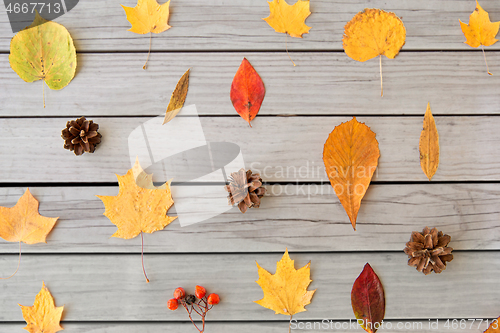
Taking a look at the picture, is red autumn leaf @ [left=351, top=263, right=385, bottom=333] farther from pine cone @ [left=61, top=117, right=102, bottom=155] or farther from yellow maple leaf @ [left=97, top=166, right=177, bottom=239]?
pine cone @ [left=61, top=117, right=102, bottom=155]

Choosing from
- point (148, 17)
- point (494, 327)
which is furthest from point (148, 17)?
point (494, 327)

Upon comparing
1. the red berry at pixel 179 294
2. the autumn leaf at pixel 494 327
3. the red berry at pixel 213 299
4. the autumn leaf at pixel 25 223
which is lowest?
the autumn leaf at pixel 494 327

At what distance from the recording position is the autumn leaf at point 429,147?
0.75 m

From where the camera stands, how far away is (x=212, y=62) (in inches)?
30.4

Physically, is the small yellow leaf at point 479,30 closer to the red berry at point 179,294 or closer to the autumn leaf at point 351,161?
the autumn leaf at point 351,161

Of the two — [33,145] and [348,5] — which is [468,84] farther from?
[33,145]

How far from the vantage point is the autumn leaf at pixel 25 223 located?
738 mm

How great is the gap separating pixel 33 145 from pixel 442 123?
103cm

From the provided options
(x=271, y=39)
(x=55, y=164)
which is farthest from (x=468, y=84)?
(x=55, y=164)

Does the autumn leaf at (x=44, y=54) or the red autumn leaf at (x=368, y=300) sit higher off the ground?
the autumn leaf at (x=44, y=54)

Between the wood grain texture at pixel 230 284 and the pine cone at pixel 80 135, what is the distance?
0.88 ft

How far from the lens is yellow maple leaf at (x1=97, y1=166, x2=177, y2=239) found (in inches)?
29.0

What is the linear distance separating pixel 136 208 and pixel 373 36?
728 mm

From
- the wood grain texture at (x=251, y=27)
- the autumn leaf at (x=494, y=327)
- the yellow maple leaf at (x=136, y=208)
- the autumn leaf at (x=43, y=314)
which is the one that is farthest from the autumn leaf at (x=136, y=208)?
the autumn leaf at (x=494, y=327)
